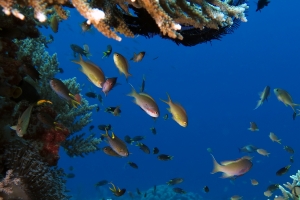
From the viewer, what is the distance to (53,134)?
392 cm

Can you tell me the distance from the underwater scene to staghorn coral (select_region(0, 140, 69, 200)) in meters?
0.01

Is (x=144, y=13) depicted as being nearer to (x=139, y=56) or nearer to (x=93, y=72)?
(x=93, y=72)

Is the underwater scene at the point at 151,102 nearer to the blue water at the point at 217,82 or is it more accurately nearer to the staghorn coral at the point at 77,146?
the staghorn coral at the point at 77,146

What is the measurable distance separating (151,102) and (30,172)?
217 centimetres

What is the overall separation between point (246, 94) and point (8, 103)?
11264cm

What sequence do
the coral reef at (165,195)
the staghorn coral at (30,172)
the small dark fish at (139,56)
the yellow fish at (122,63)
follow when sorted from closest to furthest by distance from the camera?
1. the staghorn coral at (30,172)
2. the yellow fish at (122,63)
3. the small dark fish at (139,56)
4. the coral reef at (165,195)

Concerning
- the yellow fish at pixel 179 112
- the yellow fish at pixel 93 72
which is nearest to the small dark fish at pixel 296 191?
the yellow fish at pixel 179 112

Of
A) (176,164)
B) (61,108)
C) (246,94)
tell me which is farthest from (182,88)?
(61,108)

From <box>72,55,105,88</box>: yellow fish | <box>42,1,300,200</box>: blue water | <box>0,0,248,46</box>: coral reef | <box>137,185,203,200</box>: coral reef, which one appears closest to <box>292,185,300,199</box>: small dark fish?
<box>0,0,248,46</box>: coral reef

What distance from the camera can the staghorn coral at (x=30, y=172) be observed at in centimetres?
303

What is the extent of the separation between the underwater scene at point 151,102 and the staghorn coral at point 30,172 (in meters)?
0.01

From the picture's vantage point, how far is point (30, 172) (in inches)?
123

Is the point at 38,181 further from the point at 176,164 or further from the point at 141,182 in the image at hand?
the point at 176,164

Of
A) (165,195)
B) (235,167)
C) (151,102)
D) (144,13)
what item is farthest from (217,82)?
(144,13)
